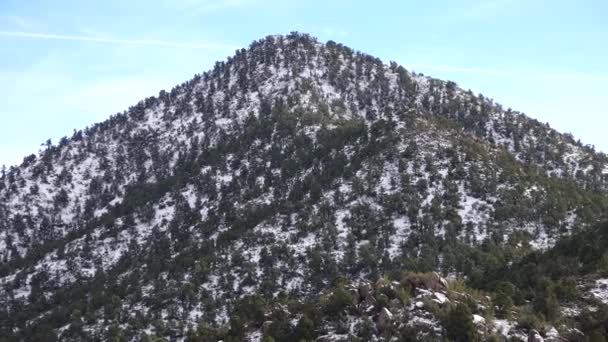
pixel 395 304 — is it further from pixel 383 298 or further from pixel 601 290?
pixel 601 290

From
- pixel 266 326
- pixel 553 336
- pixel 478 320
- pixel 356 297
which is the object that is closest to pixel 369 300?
pixel 356 297

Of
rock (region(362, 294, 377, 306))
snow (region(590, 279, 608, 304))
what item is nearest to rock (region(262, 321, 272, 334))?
rock (region(362, 294, 377, 306))

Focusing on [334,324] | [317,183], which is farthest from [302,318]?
[317,183]

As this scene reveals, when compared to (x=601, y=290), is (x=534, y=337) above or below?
below

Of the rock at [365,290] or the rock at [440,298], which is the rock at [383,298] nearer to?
the rock at [365,290]

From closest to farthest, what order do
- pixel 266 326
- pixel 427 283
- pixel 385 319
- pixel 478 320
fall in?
pixel 478 320
pixel 385 319
pixel 427 283
pixel 266 326

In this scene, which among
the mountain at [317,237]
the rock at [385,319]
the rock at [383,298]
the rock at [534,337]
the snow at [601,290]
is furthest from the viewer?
the mountain at [317,237]

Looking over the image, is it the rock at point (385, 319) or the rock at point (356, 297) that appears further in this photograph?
the rock at point (356, 297)

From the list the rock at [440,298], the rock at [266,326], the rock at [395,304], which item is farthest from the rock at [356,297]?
the rock at [266,326]

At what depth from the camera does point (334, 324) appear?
4684 cm

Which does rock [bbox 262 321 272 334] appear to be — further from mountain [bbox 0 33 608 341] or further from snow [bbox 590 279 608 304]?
snow [bbox 590 279 608 304]

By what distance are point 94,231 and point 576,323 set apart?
151204 millimetres

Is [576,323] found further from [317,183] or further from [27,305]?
[27,305]

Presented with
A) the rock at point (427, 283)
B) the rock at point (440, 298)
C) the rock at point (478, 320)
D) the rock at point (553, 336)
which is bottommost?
the rock at point (553, 336)
